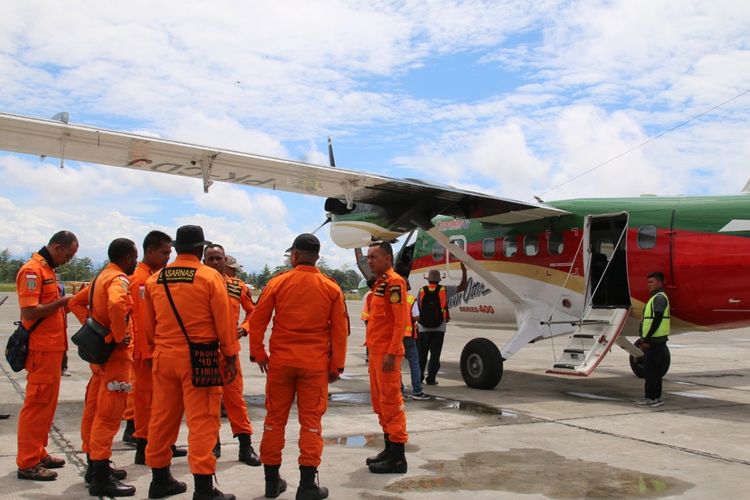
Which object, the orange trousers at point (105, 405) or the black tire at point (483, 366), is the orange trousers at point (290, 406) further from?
the black tire at point (483, 366)

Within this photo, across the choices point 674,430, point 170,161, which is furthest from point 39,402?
point 674,430

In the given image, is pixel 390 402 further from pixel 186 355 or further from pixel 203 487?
pixel 186 355

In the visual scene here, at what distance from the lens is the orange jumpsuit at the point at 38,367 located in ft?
17.0

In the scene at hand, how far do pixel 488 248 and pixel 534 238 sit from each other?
1.02 metres

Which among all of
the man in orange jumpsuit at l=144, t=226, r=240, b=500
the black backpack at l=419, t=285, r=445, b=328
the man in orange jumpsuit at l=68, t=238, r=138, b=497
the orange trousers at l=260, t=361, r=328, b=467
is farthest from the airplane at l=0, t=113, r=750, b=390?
the orange trousers at l=260, t=361, r=328, b=467

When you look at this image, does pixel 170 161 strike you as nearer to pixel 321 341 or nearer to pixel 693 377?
pixel 321 341

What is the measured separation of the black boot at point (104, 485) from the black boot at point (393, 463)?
1903mm

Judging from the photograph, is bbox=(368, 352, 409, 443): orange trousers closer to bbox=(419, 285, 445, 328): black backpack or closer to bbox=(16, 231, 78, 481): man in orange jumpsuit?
bbox=(16, 231, 78, 481): man in orange jumpsuit

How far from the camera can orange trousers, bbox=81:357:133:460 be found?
4861 mm

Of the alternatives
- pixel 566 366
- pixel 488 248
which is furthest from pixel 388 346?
pixel 488 248

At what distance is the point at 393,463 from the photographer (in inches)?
218

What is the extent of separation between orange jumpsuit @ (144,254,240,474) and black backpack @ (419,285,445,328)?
19.5 ft

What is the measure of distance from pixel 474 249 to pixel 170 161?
5998 mm

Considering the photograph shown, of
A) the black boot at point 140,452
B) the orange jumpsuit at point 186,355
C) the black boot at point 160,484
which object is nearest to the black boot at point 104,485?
the black boot at point 160,484
